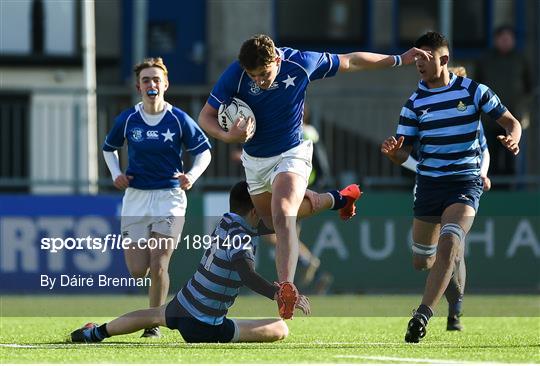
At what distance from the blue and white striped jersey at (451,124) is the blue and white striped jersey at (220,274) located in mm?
1692

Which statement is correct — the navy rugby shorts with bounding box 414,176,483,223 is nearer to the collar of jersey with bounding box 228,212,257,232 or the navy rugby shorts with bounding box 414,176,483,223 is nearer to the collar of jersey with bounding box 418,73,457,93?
the collar of jersey with bounding box 418,73,457,93

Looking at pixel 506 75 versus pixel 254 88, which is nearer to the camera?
pixel 254 88

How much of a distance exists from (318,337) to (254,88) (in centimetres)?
195

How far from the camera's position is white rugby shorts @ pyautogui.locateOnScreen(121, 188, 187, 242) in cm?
1114

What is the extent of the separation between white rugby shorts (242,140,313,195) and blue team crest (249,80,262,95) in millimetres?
481

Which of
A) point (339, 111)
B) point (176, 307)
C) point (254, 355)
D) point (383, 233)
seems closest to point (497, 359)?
point (254, 355)

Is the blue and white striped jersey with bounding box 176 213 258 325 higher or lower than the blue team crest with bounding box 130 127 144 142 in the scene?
lower

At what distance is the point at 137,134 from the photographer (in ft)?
37.0

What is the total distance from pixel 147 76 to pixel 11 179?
720 centimetres

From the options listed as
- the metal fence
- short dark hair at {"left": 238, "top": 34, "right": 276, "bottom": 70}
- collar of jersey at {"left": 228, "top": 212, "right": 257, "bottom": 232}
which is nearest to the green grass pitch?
collar of jersey at {"left": 228, "top": 212, "right": 257, "bottom": 232}

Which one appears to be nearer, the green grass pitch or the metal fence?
the green grass pitch


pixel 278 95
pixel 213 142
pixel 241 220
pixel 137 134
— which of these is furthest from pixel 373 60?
pixel 213 142

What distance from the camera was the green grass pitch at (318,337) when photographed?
883cm

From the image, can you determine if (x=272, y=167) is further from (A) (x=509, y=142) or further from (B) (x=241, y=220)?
(A) (x=509, y=142)
